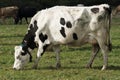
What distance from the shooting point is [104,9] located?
43.2 feet

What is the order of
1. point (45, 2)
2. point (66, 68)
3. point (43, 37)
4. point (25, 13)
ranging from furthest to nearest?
point (45, 2)
point (25, 13)
point (43, 37)
point (66, 68)

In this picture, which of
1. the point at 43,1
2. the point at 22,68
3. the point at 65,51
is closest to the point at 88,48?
the point at 65,51

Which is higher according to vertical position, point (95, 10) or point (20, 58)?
point (95, 10)

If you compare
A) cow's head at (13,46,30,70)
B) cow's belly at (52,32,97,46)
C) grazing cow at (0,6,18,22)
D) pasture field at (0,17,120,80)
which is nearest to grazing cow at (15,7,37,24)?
grazing cow at (0,6,18,22)

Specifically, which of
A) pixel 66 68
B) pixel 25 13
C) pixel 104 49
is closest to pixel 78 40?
pixel 104 49

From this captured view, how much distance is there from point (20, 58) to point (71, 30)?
5.69 ft

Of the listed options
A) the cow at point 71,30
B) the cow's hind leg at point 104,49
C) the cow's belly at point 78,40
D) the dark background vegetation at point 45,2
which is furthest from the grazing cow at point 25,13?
the cow's hind leg at point 104,49

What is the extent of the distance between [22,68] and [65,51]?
458 cm

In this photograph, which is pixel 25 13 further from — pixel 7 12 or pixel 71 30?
pixel 71 30

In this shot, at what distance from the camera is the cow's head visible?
1304 cm

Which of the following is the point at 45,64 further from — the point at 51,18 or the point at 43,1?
the point at 43,1

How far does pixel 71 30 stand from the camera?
514 inches

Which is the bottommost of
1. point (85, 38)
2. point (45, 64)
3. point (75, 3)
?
point (75, 3)

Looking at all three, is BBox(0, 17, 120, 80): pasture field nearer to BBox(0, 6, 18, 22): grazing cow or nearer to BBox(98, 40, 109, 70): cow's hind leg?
BBox(98, 40, 109, 70): cow's hind leg
